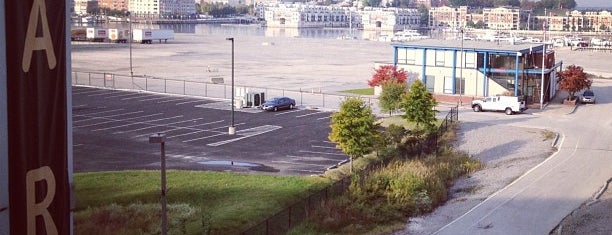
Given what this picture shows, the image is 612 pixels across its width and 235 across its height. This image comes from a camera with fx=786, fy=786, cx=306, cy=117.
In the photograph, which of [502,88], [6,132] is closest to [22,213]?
[6,132]

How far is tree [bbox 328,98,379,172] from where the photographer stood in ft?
90.8

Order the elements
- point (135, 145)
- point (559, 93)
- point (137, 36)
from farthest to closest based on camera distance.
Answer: point (137, 36), point (559, 93), point (135, 145)

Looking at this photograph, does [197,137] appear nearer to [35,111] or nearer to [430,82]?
[430,82]

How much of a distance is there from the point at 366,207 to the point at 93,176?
932 centimetres

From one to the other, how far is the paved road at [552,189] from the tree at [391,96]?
7.12 metres

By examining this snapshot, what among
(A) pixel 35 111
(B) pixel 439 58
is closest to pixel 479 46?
(B) pixel 439 58

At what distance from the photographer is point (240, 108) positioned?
4566 cm

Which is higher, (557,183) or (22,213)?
(22,213)

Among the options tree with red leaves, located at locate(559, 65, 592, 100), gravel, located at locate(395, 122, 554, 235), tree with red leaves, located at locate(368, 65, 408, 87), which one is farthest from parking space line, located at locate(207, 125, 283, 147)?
tree with red leaves, located at locate(559, 65, 592, 100)

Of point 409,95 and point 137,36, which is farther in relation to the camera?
point 137,36

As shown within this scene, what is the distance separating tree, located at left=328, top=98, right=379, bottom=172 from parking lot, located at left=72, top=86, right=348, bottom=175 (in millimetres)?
1329

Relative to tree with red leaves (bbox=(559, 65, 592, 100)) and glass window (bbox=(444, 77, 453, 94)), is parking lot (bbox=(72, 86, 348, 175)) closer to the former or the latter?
glass window (bbox=(444, 77, 453, 94))

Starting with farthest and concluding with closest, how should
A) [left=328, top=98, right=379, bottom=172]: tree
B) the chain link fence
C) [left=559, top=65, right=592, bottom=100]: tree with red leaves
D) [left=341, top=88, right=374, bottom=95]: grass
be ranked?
[left=341, top=88, right=374, bottom=95]: grass, the chain link fence, [left=559, top=65, right=592, bottom=100]: tree with red leaves, [left=328, top=98, right=379, bottom=172]: tree

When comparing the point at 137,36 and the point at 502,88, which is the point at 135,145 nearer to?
the point at 502,88
